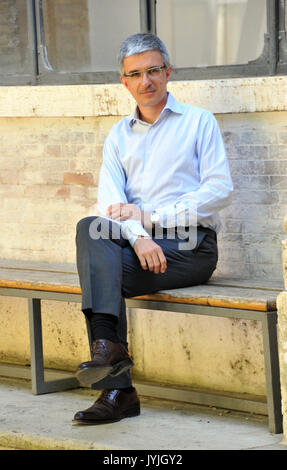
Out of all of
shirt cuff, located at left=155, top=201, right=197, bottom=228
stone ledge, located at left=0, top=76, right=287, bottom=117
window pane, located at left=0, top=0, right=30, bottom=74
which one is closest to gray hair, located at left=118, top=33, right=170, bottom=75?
stone ledge, located at left=0, top=76, right=287, bottom=117

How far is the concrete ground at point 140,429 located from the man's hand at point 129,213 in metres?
0.87

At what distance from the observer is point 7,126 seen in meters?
5.39

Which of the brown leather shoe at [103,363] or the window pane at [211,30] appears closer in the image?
the brown leather shoe at [103,363]

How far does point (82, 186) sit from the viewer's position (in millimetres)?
5133

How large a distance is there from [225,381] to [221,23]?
1.72 m

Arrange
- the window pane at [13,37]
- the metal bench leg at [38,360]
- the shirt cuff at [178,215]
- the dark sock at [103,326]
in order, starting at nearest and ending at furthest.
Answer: the dark sock at [103,326] → the shirt cuff at [178,215] → the metal bench leg at [38,360] → the window pane at [13,37]

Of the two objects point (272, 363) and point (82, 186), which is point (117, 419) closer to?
point (272, 363)

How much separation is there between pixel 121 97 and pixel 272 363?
1.68 metres

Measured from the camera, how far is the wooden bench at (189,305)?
395 centimetres

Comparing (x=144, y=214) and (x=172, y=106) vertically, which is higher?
(x=172, y=106)

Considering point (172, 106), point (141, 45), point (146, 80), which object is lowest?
point (172, 106)

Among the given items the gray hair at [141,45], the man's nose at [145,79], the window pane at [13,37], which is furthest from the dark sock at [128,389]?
the window pane at [13,37]

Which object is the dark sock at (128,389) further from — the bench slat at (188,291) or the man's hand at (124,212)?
the man's hand at (124,212)

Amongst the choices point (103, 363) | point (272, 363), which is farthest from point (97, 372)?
point (272, 363)
